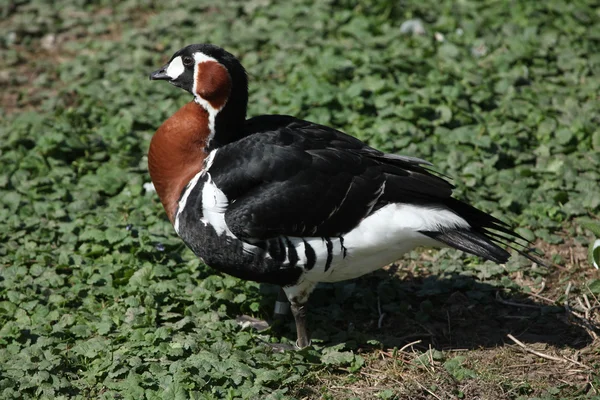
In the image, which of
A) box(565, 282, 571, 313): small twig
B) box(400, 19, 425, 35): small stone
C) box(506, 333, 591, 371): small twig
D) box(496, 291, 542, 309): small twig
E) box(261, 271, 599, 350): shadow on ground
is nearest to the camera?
box(506, 333, 591, 371): small twig

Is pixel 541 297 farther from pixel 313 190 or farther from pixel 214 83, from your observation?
pixel 214 83

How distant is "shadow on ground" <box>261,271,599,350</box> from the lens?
470 centimetres

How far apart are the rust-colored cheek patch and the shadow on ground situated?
4.27ft

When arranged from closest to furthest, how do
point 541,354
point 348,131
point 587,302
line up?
point 541,354 → point 587,302 → point 348,131

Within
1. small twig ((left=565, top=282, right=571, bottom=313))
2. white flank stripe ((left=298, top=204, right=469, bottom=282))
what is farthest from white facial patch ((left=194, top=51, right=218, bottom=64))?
small twig ((left=565, top=282, right=571, bottom=313))

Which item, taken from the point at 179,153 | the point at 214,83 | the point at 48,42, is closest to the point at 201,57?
the point at 214,83

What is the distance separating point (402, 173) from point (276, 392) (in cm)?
142

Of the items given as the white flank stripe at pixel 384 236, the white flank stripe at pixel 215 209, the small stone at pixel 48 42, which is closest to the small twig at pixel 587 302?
the white flank stripe at pixel 384 236

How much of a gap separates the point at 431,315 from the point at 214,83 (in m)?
1.97

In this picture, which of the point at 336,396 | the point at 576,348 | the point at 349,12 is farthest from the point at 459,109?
the point at 336,396

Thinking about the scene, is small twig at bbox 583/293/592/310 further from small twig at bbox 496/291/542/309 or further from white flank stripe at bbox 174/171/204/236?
white flank stripe at bbox 174/171/204/236

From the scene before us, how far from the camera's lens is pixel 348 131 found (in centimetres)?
633

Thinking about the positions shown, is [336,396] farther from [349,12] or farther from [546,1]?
[546,1]

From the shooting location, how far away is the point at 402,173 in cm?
452
